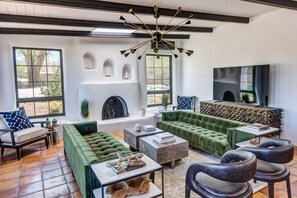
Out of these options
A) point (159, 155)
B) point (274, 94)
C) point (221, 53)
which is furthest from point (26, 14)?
point (274, 94)

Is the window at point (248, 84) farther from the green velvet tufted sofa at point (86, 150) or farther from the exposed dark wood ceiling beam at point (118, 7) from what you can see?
the green velvet tufted sofa at point (86, 150)

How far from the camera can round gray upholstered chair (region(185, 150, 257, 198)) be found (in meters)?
1.79

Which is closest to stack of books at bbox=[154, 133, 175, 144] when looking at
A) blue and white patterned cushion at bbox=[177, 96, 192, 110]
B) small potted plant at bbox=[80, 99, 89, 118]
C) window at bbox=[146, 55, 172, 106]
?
small potted plant at bbox=[80, 99, 89, 118]

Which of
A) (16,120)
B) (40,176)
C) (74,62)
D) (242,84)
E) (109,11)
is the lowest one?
(40,176)

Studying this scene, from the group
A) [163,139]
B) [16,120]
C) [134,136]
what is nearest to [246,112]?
[163,139]

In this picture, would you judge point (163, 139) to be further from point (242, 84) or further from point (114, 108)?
point (114, 108)

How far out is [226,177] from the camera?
70.9 inches

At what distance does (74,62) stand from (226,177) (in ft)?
17.5

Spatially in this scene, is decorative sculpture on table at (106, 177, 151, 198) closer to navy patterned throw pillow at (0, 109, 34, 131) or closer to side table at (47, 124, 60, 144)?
navy patterned throw pillow at (0, 109, 34, 131)

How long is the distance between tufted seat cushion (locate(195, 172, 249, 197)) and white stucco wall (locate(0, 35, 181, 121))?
194 inches

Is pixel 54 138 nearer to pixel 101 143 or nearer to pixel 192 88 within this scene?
pixel 101 143

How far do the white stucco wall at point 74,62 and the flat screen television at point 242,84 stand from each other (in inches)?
94.6

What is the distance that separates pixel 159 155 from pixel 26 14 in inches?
141

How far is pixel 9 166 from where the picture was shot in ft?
12.9
